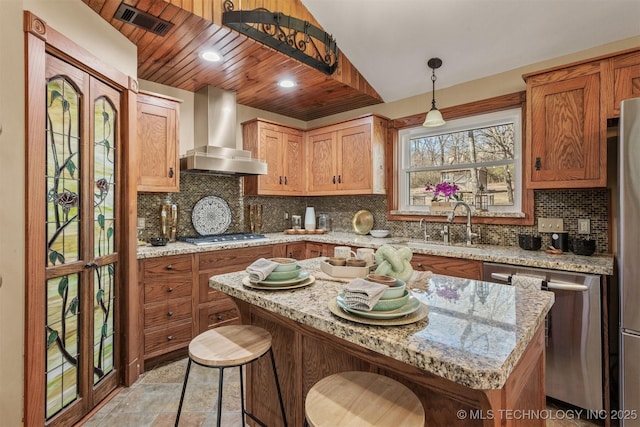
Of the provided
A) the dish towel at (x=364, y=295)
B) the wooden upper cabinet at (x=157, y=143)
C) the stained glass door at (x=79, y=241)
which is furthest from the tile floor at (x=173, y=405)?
the wooden upper cabinet at (x=157, y=143)

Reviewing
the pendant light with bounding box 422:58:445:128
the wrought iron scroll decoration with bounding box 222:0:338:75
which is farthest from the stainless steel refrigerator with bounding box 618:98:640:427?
the wrought iron scroll decoration with bounding box 222:0:338:75

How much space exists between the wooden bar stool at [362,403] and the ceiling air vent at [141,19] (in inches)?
95.6

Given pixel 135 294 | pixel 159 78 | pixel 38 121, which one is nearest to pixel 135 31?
pixel 159 78

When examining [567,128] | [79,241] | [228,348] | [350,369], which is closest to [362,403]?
[350,369]

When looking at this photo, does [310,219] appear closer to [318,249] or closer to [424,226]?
[318,249]

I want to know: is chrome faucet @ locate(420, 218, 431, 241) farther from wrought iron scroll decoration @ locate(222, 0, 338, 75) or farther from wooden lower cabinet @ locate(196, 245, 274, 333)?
wrought iron scroll decoration @ locate(222, 0, 338, 75)

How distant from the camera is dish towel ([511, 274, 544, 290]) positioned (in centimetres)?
195

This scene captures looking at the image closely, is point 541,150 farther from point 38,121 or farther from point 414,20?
point 38,121

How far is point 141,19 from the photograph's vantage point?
81.2 inches

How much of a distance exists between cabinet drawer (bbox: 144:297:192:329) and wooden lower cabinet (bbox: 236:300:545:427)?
1231 mm

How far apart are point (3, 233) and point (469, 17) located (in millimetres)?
3334

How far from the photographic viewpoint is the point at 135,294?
2283 mm

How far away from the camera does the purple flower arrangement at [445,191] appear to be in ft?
9.80

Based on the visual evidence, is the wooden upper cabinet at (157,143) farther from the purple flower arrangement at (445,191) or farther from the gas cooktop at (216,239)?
the purple flower arrangement at (445,191)
